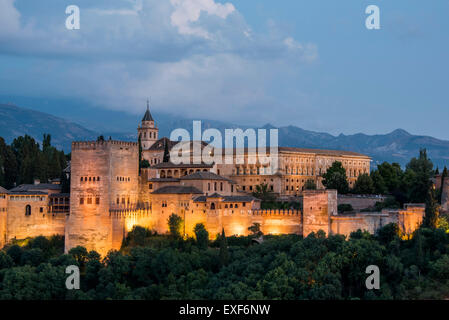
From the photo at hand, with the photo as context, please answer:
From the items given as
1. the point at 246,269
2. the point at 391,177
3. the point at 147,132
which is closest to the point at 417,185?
the point at 391,177

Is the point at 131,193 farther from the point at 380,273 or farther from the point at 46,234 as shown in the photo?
the point at 380,273

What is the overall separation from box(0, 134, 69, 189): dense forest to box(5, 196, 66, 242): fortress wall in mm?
7969

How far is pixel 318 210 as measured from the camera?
48812mm

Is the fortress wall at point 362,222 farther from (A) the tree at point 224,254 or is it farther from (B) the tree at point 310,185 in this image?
(B) the tree at point 310,185

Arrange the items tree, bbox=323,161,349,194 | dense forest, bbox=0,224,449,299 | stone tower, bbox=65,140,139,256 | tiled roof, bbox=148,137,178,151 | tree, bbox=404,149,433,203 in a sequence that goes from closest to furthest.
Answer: dense forest, bbox=0,224,449,299, stone tower, bbox=65,140,139,256, tree, bbox=404,149,433,203, tree, bbox=323,161,349,194, tiled roof, bbox=148,137,178,151

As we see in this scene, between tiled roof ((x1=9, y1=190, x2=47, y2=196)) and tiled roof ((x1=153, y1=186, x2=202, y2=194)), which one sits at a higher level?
tiled roof ((x1=153, y1=186, x2=202, y2=194))

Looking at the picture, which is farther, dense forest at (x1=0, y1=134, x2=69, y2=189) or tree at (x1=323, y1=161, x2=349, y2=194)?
dense forest at (x1=0, y1=134, x2=69, y2=189)

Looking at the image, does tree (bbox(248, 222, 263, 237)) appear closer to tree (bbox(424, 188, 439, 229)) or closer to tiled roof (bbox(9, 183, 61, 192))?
tree (bbox(424, 188, 439, 229))

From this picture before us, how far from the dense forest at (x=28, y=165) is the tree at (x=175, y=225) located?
1285cm

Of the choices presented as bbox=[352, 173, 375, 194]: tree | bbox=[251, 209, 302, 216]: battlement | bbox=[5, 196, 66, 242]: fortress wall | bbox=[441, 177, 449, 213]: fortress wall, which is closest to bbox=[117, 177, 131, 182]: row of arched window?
bbox=[5, 196, 66, 242]: fortress wall

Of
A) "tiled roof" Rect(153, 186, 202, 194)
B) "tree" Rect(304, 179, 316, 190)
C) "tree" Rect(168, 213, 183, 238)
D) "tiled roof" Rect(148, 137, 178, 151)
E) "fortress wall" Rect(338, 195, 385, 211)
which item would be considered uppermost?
"tiled roof" Rect(148, 137, 178, 151)

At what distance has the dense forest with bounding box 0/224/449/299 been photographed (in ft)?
134
